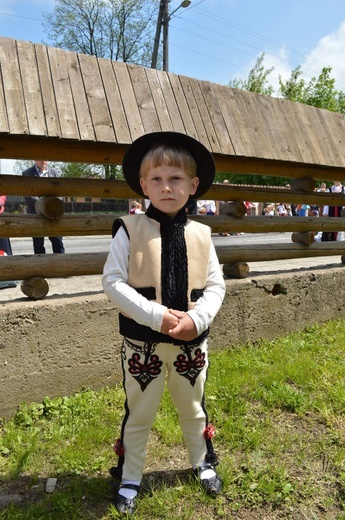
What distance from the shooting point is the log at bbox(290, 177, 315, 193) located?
17.3 feet

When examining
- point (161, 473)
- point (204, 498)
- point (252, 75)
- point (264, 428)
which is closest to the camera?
point (204, 498)

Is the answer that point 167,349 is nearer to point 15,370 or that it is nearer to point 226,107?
point 15,370

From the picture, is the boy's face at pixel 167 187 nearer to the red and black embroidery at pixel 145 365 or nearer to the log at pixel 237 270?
the red and black embroidery at pixel 145 365

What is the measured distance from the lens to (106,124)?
335 cm

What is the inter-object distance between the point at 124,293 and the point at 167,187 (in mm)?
533

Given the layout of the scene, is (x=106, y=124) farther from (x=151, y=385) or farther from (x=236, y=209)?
(x=151, y=385)

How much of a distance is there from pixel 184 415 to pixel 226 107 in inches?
114

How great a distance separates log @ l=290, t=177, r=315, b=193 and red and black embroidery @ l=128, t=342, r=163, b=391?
147 inches

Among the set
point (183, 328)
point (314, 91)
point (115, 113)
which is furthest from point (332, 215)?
point (314, 91)

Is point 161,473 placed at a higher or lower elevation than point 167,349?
lower

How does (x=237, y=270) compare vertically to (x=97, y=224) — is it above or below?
below

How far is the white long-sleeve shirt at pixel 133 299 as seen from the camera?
202cm

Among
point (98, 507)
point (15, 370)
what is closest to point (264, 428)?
point (98, 507)

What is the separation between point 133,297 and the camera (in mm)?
2035
